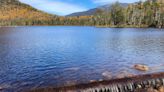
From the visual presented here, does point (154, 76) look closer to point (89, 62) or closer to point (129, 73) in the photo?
point (129, 73)

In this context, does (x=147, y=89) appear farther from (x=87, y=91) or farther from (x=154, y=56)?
(x=154, y=56)

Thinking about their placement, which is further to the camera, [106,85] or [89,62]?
[89,62]

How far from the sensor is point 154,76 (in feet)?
99.1

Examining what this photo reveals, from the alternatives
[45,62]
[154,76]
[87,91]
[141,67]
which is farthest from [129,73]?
[45,62]

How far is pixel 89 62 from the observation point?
4591 cm

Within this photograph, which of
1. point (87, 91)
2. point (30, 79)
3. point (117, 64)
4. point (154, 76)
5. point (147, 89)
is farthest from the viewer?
point (117, 64)

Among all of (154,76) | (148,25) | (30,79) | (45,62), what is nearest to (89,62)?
(45,62)

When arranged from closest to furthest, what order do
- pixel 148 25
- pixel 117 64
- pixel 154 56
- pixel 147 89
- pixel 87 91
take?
pixel 87 91 < pixel 147 89 < pixel 117 64 < pixel 154 56 < pixel 148 25

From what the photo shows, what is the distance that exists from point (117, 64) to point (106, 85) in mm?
18371

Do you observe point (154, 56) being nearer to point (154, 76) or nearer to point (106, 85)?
point (154, 76)

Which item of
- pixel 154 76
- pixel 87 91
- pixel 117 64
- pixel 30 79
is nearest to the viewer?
pixel 87 91

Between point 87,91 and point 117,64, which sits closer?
point 87,91

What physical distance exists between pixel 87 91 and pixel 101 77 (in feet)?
32.5

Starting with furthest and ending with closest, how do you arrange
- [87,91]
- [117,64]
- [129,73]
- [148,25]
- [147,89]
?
[148,25], [117,64], [129,73], [147,89], [87,91]
